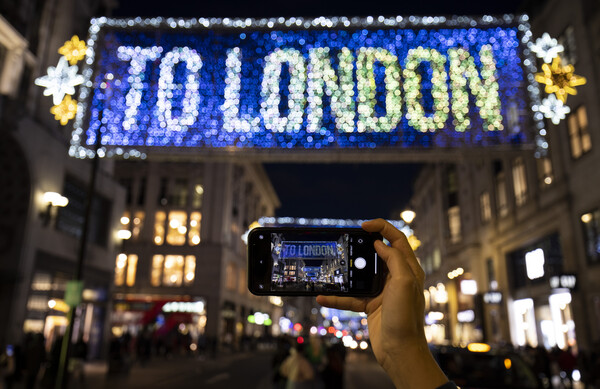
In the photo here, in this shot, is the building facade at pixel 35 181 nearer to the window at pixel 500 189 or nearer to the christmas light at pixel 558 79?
the christmas light at pixel 558 79

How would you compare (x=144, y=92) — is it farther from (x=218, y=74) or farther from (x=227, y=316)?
(x=227, y=316)

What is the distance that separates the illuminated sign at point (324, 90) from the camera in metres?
12.7

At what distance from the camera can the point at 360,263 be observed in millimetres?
2277

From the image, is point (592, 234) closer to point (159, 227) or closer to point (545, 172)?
point (545, 172)

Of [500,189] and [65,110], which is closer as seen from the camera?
[65,110]

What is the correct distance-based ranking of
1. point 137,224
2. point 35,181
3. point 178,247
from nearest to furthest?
point 35,181 < point 178,247 < point 137,224

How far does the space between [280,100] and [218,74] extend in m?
1.90

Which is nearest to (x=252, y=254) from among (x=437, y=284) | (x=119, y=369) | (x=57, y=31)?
(x=119, y=369)

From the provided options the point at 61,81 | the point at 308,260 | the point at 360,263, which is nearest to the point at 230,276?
the point at 61,81

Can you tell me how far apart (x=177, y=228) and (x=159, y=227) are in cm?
202

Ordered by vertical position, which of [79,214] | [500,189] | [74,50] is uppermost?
[500,189]

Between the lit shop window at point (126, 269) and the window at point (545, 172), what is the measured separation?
140 feet

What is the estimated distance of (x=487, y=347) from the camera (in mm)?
9094

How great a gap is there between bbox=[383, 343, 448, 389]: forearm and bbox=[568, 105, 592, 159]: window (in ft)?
81.6
